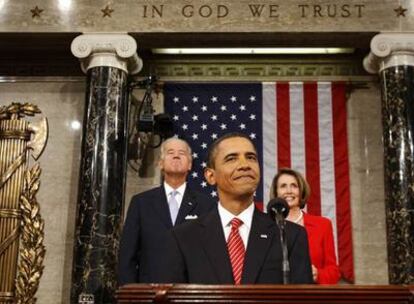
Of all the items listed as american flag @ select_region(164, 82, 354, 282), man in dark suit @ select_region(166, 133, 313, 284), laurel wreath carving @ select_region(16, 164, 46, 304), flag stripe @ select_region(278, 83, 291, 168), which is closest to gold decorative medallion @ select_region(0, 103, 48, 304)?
laurel wreath carving @ select_region(16, 164, 46, 304)

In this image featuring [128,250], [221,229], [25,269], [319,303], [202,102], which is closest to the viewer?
[319,303]

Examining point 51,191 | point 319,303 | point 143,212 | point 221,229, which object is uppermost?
point 51,191

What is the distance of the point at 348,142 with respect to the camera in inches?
361

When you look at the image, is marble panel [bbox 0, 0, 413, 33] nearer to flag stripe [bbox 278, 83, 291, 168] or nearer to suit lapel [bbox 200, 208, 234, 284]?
flag stripe [bbox 278, 83, 291, 168]

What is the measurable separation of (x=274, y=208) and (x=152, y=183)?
607cm

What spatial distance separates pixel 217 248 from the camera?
3.02 metres

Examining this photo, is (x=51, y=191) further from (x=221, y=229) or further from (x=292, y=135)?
(x=221, y=229)

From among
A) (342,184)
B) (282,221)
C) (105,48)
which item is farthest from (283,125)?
(282,221)

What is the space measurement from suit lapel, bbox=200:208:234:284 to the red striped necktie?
26mm

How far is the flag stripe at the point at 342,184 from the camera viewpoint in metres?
8.64

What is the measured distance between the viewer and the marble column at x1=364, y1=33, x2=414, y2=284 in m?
7.61

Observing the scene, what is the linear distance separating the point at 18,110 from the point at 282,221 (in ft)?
23.1

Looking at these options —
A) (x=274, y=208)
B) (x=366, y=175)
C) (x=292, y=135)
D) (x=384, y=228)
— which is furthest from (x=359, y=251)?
(x=274, y=208)

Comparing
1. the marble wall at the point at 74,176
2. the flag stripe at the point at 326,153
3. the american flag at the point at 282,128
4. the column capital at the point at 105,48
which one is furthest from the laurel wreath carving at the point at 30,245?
the flag stripe at the point at 326,153
